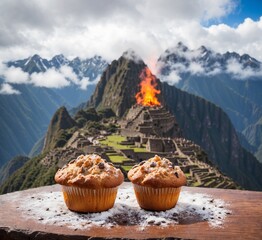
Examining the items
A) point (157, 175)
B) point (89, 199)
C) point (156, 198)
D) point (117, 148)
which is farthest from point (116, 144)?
point (89, 199)

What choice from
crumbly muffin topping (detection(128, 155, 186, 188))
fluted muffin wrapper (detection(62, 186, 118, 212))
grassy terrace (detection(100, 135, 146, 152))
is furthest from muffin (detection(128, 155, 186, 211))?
grassy terrace (detection(100, 135, 146, 152))

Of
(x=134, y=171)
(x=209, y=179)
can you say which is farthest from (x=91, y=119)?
(x=134, y=171)

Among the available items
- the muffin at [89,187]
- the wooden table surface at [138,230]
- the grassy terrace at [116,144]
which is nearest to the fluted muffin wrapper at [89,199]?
the muffin at [89,187]

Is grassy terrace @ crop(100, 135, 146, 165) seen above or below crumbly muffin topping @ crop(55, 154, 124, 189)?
above

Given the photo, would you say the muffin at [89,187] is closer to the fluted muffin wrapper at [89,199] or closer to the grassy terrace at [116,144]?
the fluted muffin wrapper at [89,199]

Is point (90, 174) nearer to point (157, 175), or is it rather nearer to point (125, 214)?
point (125, 214)

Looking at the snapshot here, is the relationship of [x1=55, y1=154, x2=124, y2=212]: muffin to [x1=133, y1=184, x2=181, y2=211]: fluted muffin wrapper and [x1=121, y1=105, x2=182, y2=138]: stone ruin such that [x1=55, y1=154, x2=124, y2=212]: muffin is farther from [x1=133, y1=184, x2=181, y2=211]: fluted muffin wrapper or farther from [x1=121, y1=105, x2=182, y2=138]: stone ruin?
[x1=121, y1=105, x2=182, y2=138]: stone ruin
